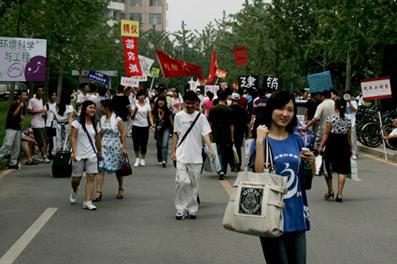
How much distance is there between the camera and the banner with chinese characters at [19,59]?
17938 mm

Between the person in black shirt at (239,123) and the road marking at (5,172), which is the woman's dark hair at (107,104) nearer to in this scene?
the road marking at (5,172)

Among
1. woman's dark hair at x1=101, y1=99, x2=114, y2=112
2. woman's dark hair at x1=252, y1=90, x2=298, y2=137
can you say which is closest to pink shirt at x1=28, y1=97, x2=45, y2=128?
woman's dark hair at x1=101, y1=99, x2=114, y2=112

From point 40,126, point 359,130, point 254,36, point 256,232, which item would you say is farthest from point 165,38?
point 256,232

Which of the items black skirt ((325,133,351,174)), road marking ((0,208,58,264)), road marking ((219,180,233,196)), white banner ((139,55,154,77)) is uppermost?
white banner ((139,55,154,77))

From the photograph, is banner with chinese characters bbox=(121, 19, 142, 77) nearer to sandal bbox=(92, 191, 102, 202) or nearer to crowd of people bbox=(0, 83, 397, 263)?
crowd of people bbox=(0, 83, 397, 263)

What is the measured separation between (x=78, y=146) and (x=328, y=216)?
3.66m

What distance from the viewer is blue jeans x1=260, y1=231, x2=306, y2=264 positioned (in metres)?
5.55

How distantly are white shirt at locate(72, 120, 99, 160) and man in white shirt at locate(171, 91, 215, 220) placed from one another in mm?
1334

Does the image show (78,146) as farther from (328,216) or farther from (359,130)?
(359,130)

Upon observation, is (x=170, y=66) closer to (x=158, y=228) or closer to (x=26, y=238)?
(x=158, y=228)

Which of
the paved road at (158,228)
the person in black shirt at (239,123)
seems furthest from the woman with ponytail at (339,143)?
the person in black shirt at (239,123)

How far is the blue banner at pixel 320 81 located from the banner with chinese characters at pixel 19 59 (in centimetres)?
723

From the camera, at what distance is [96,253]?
847cm

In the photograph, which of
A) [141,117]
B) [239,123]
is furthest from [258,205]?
[141,117]
